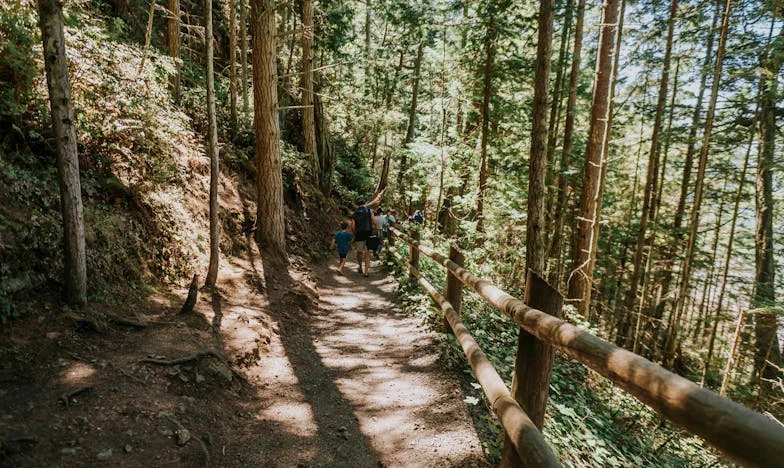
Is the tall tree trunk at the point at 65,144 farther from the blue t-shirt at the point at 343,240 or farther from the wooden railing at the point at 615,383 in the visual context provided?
the blue t-shirt at the point at 343,240

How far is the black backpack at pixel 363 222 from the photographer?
11.3 m

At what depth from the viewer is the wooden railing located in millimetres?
1059

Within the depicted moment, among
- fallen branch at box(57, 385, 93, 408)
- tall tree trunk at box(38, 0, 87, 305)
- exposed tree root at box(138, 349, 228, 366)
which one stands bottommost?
exposed tree root at box(138, 349, 228, 366)

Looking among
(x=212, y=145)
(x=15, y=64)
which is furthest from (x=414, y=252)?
(x=15, y=64)

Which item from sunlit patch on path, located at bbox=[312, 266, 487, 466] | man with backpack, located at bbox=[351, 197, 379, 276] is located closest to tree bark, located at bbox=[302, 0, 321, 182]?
man with backpack, located at bbox=[351, 197, 379, 276]

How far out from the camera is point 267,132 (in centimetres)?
882

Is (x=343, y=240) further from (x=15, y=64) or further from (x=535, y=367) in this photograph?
(x=535, y=367)

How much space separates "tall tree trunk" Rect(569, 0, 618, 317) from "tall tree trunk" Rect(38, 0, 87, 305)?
8.93 meters

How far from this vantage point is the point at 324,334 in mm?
7070

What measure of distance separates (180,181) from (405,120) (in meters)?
20.0

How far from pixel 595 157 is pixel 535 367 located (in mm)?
8540

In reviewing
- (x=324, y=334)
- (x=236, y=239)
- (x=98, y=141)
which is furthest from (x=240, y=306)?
(x=98, y=141)

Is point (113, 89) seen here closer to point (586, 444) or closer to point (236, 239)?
point (236, 239)

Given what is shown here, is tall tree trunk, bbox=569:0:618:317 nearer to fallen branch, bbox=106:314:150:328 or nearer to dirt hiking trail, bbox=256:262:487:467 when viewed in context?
dirt hiking trail, bbox=256:262:487:467
